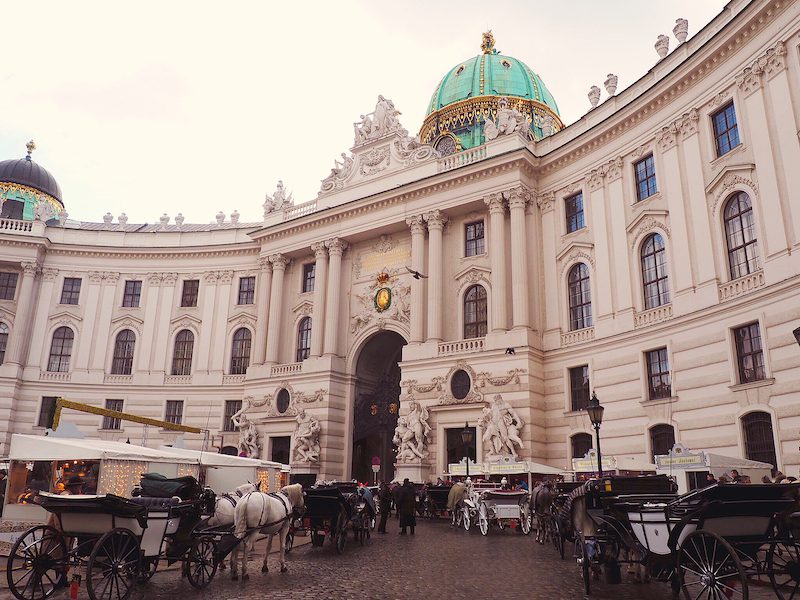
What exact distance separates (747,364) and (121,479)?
20.2 meters

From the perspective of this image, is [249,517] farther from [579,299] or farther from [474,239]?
[474,239]

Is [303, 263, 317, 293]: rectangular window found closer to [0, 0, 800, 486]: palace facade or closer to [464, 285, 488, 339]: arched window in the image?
[0, 0, 800, 486]: palace facade

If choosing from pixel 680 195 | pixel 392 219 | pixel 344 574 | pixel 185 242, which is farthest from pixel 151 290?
pixel 344 574

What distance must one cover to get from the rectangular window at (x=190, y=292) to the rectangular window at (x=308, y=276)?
854 centimetres

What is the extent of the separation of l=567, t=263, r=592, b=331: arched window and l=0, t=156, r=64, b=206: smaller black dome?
149ft

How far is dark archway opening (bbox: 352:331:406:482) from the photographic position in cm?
3750

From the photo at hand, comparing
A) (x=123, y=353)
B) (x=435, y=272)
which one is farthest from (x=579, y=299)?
(x=123, y=353)

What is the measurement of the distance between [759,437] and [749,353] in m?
2.84

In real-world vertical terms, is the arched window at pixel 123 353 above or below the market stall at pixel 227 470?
above

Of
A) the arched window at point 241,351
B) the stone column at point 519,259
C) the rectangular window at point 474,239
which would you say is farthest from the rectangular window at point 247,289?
the stone column at point 519,259

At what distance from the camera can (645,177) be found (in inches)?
1105

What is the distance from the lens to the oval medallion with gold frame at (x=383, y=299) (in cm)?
3659

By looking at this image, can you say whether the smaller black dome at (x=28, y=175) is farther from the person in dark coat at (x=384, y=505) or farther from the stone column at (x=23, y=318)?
the person in dark coat at (x=384, y=505)

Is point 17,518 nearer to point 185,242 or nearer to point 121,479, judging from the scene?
point 121,479
